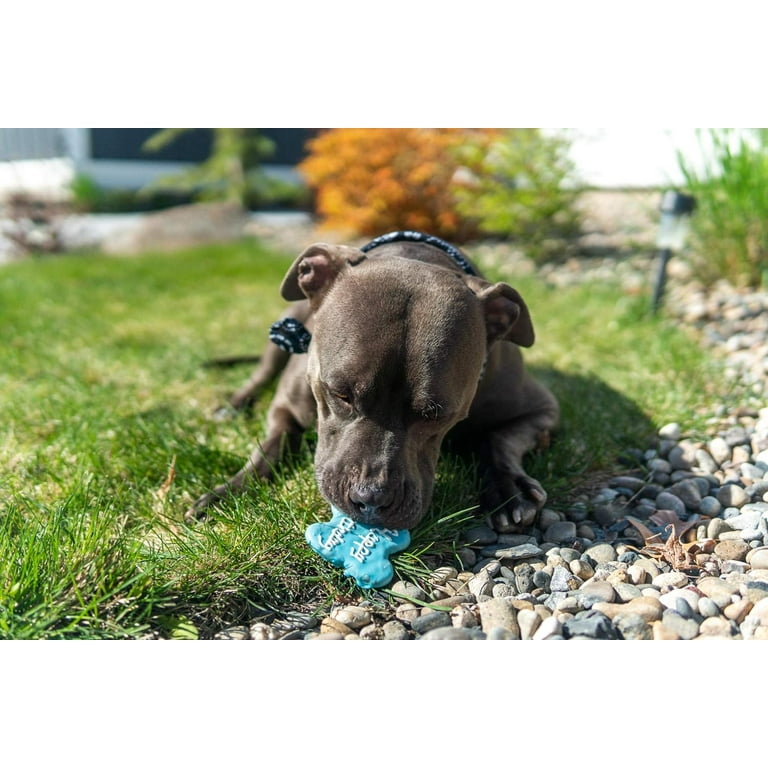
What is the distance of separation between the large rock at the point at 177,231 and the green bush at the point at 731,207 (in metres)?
8.62

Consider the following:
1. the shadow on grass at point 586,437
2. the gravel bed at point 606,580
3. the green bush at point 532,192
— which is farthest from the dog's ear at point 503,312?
the green bush at point 532,192

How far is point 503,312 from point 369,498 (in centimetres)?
109

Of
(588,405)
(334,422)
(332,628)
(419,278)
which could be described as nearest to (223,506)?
(334,422)

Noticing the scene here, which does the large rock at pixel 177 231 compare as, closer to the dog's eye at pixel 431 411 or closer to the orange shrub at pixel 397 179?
the orange shrub at pixel 397 179

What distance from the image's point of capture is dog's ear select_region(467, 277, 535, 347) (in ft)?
10.8

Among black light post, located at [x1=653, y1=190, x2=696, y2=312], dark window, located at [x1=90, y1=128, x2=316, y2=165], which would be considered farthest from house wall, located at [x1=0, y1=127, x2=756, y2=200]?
black light post, located at [x1=653, y1=190, x2=696, y2=312]

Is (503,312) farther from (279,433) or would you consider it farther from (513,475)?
(279,433)

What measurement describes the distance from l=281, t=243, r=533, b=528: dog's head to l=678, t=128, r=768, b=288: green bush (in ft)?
11.8

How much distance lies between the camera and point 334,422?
10.1 ft

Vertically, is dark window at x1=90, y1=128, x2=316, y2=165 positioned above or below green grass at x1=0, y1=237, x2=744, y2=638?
below

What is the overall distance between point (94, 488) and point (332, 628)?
1342mm

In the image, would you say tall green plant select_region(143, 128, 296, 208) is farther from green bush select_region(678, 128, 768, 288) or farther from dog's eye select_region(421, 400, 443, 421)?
dog's eye select_region(421, 400, 443, 421)

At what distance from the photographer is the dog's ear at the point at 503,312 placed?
130 inches

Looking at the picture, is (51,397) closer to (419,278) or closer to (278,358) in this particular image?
(278,358)
